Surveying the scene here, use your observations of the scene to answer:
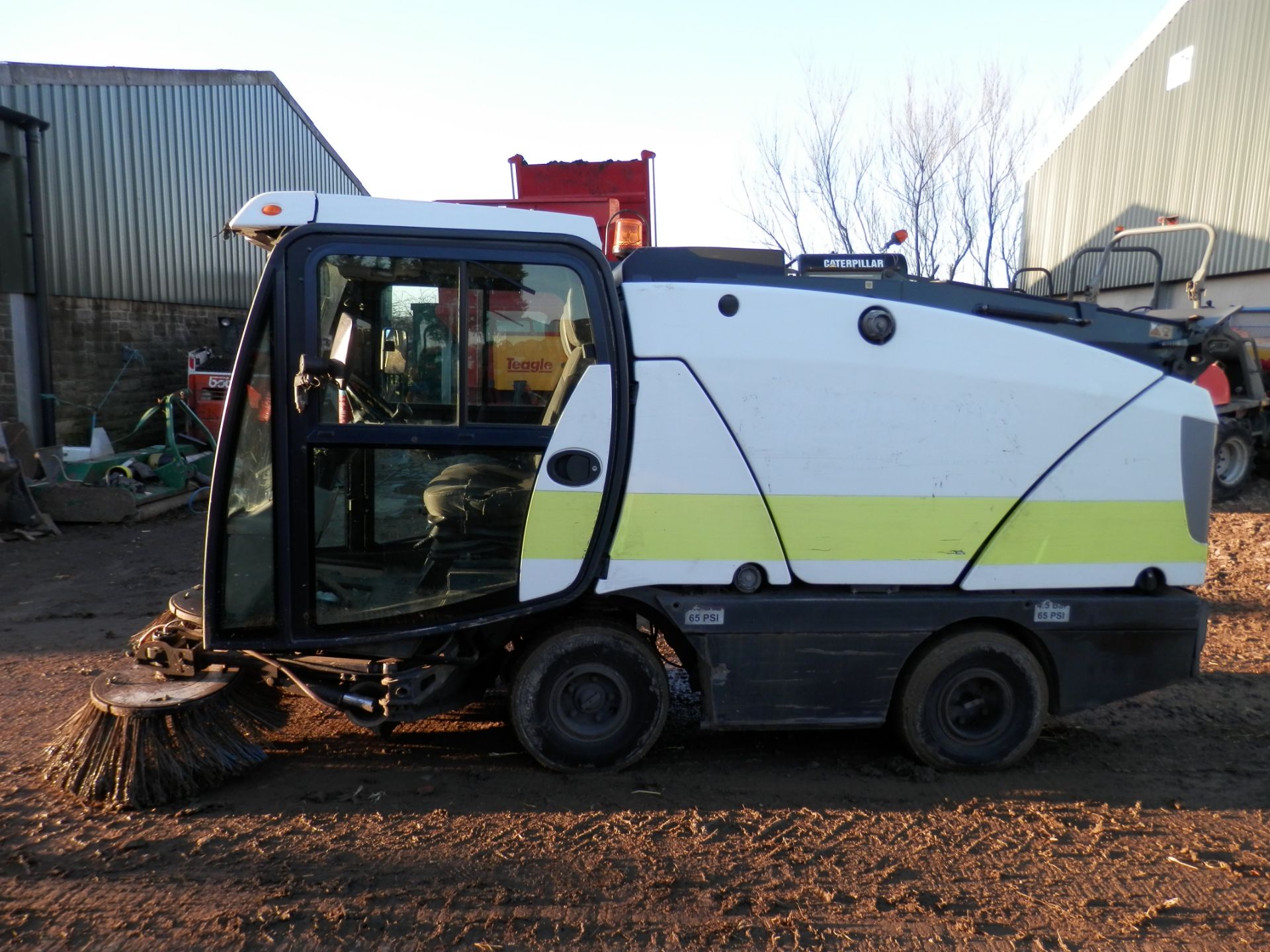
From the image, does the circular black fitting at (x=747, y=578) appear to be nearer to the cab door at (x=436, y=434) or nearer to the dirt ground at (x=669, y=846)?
the cab door at (x=436, y=434)

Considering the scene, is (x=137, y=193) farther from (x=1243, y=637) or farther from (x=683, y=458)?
(x=1243, y=637)

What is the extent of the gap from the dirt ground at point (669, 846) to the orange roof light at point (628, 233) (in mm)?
2400

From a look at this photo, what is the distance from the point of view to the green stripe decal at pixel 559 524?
385 cm

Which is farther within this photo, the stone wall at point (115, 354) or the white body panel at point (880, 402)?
the stone wall at point (115, 354)

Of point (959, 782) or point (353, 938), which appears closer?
point (353, 938)

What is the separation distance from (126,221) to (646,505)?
12273 millimetres

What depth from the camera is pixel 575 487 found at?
12.6 feet

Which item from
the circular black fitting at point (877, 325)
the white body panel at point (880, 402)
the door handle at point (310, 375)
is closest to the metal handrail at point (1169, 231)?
the white body panel at point (880, 402)

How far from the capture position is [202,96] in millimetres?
15273

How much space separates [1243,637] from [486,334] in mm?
5535

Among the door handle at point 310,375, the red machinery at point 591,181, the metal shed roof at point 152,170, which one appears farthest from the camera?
the metal shed roof at point 152,170

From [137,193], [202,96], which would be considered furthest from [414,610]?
[202,96]

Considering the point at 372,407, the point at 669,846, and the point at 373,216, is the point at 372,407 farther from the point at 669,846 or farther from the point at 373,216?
the point at 669,846

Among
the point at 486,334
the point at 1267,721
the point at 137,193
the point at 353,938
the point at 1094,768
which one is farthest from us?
the point at 137,193
